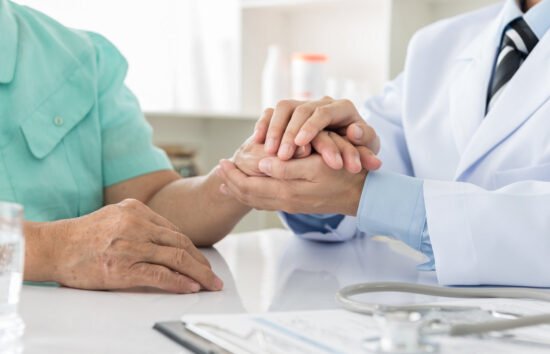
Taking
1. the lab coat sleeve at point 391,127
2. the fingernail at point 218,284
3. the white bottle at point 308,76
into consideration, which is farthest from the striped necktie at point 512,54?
the white bottle at point 308,76

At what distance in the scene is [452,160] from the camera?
1410mm

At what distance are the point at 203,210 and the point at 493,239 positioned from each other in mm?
536

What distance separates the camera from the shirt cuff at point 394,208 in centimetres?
105

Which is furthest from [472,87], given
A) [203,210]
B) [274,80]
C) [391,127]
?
[274,80]

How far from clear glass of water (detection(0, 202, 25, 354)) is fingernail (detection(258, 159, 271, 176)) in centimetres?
51

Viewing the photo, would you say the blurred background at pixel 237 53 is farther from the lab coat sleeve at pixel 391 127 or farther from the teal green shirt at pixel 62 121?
the teal green shirt at pixel 62 121

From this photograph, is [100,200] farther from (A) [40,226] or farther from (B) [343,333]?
(B) [343,333]

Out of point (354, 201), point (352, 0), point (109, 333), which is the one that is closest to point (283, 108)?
point (354, 201)

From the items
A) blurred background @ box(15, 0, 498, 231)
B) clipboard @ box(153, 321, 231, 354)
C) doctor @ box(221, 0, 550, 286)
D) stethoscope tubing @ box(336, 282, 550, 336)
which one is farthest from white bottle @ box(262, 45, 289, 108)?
clipboard @ box(153, 321, 231, 354)

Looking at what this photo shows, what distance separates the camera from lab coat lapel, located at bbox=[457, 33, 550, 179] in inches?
50.4

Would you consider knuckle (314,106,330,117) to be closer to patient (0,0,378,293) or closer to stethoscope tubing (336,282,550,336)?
patient (0,0,378,293)

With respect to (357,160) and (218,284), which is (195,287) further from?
(357,160)

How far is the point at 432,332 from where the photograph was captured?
580mm

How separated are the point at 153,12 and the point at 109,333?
2366 millimetres
